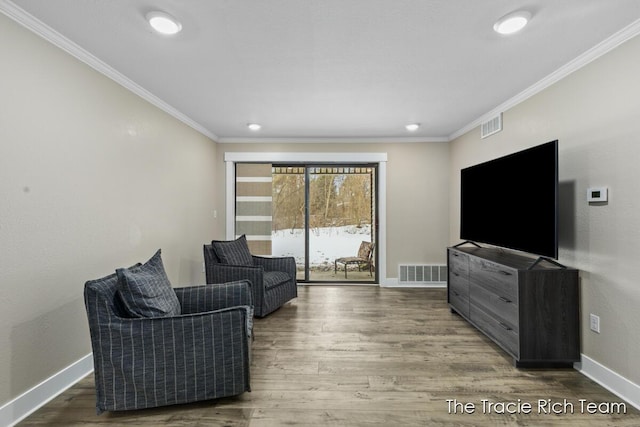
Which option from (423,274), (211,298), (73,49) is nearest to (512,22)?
(211,298)

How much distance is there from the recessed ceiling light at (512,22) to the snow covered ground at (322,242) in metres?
3.56

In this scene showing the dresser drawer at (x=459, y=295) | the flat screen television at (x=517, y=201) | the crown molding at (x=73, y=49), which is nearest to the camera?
the crown molding at (x=73, y=49)

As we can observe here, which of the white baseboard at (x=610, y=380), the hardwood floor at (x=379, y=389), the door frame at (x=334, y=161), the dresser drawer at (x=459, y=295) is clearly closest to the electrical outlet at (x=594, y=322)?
the white baseboard at (x=610, y=380)

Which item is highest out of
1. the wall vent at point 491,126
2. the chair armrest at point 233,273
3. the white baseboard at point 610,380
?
the wall vent at point 491,126

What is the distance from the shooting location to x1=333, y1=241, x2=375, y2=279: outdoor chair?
5215 mm

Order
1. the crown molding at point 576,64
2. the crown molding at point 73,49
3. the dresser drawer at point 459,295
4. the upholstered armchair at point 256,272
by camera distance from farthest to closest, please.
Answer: the upholstered armchair at point 256,272 → the dresser drawer at point 459,295 → the crown molding at point 576,64 → the crown molding at point 73,49

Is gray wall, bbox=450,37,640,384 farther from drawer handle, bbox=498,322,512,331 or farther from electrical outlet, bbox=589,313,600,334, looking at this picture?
drawer handle, bbox=498,322,512,331

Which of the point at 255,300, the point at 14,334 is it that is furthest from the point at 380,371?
the point at 14,334

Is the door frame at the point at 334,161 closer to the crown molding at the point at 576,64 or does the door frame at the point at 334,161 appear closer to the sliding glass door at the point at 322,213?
the sliding glass door at the point at 322,213

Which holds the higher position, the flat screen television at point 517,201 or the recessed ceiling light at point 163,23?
the recessed ceiling light at point 163,23

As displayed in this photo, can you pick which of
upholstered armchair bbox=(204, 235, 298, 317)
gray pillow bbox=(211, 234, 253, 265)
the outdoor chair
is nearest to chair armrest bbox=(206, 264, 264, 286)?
upholstered armchair bbox=(204, 235, 298, 317)

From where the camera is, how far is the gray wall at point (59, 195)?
1.83 m

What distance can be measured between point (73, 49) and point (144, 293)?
5.86 ft

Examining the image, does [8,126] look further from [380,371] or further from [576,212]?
[576,212]
